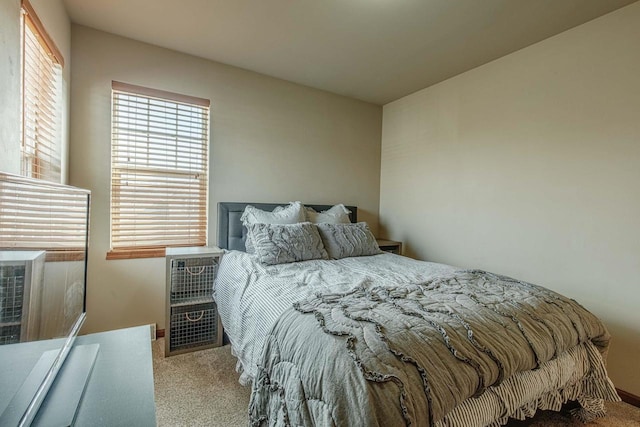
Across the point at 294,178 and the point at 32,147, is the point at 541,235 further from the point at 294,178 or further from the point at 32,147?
the point at 32,147

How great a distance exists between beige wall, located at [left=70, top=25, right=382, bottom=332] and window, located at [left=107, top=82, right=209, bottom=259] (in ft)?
0.25

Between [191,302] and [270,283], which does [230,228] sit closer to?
[191,302]

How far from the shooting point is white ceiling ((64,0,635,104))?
80.5 inches

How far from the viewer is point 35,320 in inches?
33.9

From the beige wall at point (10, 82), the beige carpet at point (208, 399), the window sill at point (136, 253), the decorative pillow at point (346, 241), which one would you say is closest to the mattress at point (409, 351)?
the beige carpet at point (208, 399)

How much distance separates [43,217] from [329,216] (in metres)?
2.48

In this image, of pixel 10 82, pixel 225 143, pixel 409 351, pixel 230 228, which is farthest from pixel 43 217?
pixel 225 143

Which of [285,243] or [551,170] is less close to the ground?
[551,170]

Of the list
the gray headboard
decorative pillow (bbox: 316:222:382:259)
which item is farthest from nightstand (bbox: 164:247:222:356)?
decorative pillow (bbox: 316:222:382:259)

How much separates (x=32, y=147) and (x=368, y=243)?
8.30 feet

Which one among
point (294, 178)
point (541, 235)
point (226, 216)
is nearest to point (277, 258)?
point (226, 216)

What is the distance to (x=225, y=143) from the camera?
9.79 ft

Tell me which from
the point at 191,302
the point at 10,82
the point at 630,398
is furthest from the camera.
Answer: the point at 191,302

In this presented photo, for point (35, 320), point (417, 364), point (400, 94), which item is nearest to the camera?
point (35, 320)
